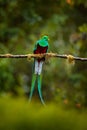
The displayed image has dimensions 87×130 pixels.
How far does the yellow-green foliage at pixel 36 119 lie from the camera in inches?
56.6

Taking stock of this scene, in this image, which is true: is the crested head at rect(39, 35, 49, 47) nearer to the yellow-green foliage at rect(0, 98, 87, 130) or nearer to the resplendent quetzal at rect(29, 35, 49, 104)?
the resplendent quetzal at rect(29, 35, 49, 104)

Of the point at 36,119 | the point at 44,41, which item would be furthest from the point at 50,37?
the point at 36,119

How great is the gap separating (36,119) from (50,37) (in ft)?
29.3

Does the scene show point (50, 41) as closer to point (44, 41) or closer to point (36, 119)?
point (44, 41)

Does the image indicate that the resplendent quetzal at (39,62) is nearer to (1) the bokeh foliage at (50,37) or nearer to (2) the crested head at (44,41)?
(2) the crested head at (44,41)

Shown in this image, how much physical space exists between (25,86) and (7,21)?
2.38m

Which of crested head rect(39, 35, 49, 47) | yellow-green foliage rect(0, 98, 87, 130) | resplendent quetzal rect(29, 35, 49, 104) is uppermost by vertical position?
crested head rect(39, 35, 49, 47)

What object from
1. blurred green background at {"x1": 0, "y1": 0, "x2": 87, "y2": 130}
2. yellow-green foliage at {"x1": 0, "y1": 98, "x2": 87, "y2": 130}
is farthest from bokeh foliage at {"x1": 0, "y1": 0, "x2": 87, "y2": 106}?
yellow-green foliage at {"x1": 0, "y1": 98, "x2": 87, "y2": 130}

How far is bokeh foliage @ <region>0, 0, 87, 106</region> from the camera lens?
28.6 ft

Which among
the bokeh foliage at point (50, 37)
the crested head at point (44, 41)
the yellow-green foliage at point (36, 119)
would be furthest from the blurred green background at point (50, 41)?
the yellow-green foliage at point (36, 119)

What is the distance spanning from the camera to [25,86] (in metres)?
11.9

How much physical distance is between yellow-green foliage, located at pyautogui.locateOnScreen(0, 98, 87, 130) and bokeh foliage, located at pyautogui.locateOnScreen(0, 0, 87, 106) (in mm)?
6545

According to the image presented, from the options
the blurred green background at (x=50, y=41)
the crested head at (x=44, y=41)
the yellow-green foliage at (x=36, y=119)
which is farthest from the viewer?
the blurred green background at (x=50, y=41)

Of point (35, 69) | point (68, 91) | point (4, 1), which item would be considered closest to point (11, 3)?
point (4, 1)
